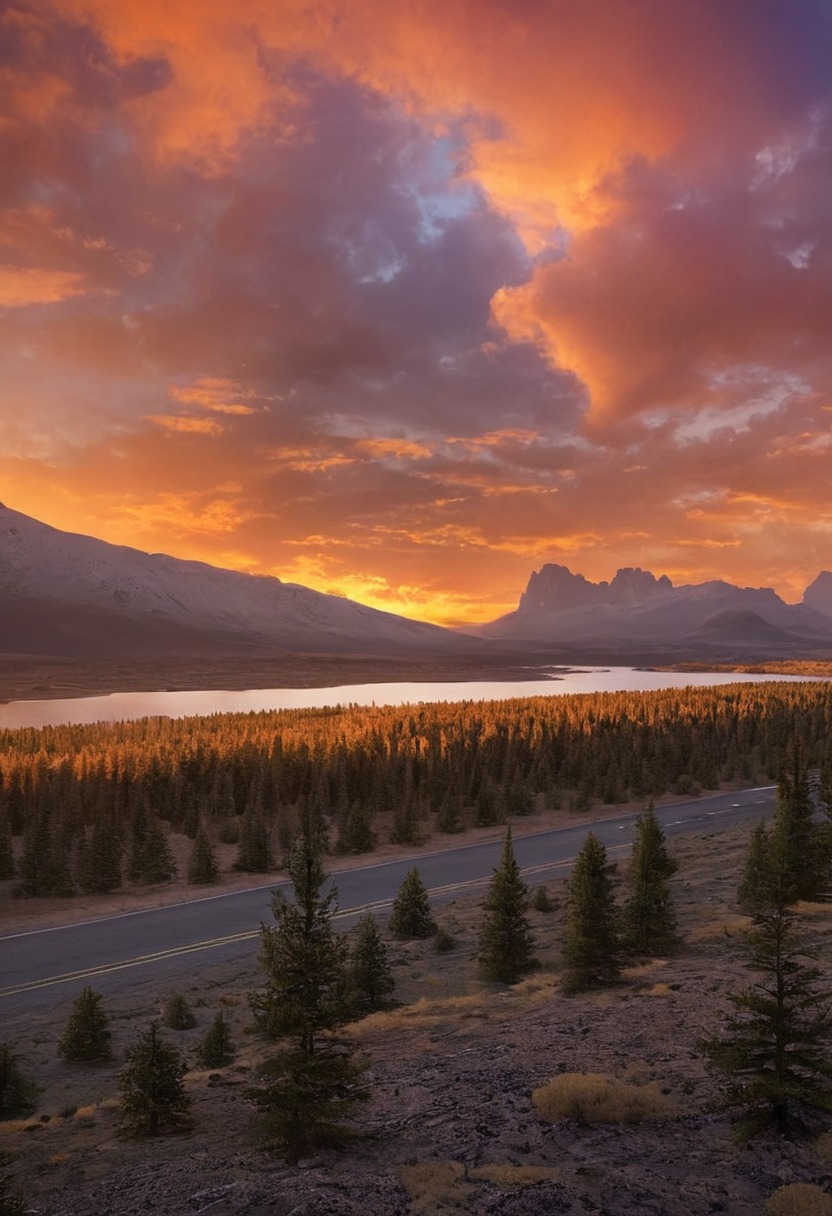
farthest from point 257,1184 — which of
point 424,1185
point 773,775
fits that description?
point 773,775

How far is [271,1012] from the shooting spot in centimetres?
1911

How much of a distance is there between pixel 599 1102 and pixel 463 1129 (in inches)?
139

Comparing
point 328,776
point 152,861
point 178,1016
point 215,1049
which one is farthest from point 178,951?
point 328,776

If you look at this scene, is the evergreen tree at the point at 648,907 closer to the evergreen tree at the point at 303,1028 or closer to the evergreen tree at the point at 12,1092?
the evergreen tree at the point at 303,1028

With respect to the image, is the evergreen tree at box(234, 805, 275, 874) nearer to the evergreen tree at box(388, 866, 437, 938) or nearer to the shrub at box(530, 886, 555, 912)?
the evergreen tree at box(388, 866, 437, 938)

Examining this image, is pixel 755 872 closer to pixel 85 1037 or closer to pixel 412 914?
pixel 412 914

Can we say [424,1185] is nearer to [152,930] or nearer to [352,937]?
[352,937]

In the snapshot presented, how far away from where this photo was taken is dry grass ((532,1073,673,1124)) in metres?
19.0

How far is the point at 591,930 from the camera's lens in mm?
34000

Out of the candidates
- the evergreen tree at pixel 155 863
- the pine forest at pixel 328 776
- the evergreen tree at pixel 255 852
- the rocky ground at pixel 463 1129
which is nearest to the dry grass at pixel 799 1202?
the rocky ground at pixel 463 1129

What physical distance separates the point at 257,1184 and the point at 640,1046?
40.9ft

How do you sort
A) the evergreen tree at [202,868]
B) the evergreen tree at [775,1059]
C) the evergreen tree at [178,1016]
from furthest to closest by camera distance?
1. the evergreen tree at [202,868]
2. the evergreen tree at [178,1016]
3. the evergreen tree at [775,1059]

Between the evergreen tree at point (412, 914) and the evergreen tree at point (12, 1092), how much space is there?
22087mm

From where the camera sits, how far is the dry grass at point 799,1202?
563 inches
